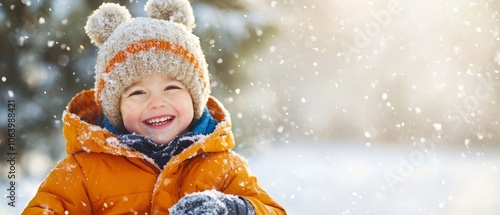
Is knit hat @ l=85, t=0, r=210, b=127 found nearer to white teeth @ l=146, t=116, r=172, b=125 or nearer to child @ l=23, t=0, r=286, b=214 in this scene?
child @ l=23, t=0, r=286, b=214

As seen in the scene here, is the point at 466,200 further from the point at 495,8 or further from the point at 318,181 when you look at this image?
the point at 495,8

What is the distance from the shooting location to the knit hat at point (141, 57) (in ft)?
7.59

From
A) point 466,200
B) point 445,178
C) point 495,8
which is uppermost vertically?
point 495,8

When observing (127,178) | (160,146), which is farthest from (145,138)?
(127,178)

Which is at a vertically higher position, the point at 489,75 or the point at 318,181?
the point at 489,75

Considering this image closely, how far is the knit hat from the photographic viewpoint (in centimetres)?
231

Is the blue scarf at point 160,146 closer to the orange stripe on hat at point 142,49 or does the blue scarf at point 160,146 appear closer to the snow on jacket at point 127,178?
the snow on jacket at point 127,178

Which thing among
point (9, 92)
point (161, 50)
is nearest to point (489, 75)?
point (9, 92)

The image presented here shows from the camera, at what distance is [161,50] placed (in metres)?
2.35

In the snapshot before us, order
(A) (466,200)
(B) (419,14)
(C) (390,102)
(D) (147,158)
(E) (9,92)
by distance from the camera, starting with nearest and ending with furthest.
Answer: (D) (147,158), (E) (9,92), (A) (466,200), (B) (419,14), (C) (390,102)

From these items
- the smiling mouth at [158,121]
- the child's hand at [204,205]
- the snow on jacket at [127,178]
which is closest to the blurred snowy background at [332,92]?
the snow on jacket at [127,178]

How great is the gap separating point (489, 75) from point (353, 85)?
8.43ft

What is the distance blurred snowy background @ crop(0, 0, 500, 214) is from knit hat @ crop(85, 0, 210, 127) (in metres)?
1.96

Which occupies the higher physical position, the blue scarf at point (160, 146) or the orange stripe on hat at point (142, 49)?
the orange stripe on hat at point (142, 49)
